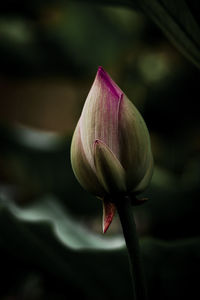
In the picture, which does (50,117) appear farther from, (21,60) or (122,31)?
(122,31)

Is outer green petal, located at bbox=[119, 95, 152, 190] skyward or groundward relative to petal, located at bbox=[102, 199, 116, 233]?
skyward

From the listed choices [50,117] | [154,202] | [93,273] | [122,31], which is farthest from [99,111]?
[50,117]

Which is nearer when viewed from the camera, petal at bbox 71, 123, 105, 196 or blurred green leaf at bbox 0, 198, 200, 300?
petal at bbox 71, 123, 105, 196

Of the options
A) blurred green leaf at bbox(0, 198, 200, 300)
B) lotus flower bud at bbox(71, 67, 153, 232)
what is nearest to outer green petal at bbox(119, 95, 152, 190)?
lotus flower bud at bbox(71, 67, 153, 232)

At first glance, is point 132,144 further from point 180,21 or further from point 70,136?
point 70,136

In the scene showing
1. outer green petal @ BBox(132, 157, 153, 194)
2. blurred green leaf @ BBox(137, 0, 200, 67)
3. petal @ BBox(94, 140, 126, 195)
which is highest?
blurred green leaf @ BBox(137, 0, 200, 67)

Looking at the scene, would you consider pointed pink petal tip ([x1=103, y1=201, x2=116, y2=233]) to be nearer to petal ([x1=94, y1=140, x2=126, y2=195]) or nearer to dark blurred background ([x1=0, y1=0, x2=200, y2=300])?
petal ([x1=94, y1=140, x2=126, y2=195])

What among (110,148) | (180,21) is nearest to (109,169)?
(110,148)

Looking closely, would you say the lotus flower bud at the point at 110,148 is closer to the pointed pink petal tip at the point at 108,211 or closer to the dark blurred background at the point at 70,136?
the pointed pink petal tip at the point at 108,211
